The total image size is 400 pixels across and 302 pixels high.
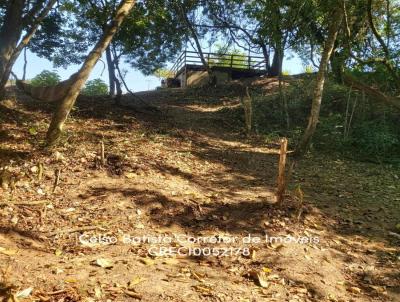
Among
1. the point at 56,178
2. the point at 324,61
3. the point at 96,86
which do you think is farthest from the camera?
the point at 96,86

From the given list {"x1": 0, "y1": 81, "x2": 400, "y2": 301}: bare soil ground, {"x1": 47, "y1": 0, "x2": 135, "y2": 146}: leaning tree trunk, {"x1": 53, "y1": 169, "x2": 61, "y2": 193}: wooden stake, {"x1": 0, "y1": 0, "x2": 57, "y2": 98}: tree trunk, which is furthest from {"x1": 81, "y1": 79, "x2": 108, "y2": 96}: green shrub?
{"x1": 53, "y1": 169, "x2": 61, "y2": 193}: wooden stake

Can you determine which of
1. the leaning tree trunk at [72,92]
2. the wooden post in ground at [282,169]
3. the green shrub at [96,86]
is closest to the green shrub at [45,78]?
the green shrub at [96,86]

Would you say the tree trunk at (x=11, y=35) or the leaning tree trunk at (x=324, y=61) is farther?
the tree trunk at (x=11, y=35)

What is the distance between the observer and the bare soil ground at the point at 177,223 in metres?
3.53

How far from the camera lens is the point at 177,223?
500cm

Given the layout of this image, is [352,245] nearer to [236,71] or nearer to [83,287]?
[83,287]

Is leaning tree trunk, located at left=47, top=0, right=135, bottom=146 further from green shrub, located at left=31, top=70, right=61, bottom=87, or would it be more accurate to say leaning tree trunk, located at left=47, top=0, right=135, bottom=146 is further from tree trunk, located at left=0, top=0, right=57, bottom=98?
green shrub, located at left=31, top=70, right=61, bottom=87

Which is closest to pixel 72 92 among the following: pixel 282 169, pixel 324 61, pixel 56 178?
pixel 56 178

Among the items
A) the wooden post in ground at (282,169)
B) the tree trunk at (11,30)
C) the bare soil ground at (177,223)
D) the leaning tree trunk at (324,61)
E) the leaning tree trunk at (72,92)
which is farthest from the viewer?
the tree trunk at (11,30)

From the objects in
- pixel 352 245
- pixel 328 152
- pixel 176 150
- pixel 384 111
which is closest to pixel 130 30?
pixel 176 150

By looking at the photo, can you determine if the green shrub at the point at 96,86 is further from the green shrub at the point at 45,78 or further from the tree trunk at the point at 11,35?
the tree trunk at the point at 11,35

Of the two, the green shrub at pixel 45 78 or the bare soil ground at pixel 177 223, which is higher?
the green shrub at pixel 45 78

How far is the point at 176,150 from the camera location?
828 centimetres

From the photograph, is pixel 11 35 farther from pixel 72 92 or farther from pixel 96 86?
pixel 96 86
